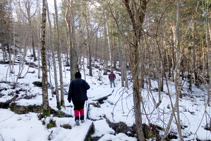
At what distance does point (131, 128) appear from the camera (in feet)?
15.9

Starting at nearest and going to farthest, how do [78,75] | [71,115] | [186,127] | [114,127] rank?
[78,75] < [114,127] < [71,115] < [186,127]

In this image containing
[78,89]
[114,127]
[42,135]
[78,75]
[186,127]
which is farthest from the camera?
[186,127]

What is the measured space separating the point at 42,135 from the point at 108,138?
1.86 meters

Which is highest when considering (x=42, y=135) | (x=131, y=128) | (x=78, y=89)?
(x=78, y=89)

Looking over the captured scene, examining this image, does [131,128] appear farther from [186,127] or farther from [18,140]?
[18,140]

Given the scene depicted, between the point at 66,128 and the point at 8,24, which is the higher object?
the point at 8,24

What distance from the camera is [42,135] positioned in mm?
3559

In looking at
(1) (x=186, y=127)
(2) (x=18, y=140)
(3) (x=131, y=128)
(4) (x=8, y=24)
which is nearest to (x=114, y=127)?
(3) (x=131, y=128)

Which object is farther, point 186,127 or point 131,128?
point 186,127

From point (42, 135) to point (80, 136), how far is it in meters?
1.07

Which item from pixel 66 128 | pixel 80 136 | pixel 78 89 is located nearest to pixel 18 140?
pixel 66 128

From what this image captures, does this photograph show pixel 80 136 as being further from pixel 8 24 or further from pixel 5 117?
pixel 8 24

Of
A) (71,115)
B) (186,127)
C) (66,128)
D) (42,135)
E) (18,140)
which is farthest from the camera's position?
(186,127)

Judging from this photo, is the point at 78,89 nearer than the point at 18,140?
No
